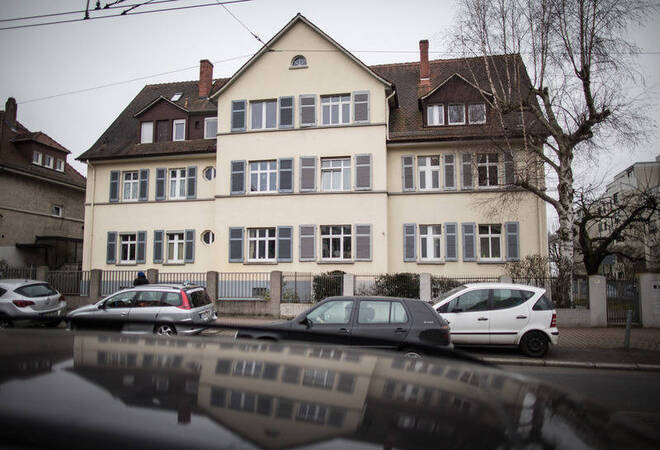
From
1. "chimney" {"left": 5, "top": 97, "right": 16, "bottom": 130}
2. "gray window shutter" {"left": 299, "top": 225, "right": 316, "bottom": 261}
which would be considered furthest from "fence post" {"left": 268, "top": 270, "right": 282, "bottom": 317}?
"chimney" {"left": 5, "top": 97, "right": 16, "bottom": 130}

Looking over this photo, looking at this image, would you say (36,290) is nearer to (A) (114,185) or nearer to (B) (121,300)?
(B) (121,300)

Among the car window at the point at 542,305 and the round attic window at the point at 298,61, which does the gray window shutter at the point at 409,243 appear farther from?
the car window at the point at 542,305

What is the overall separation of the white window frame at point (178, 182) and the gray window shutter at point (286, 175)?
6.08 meters

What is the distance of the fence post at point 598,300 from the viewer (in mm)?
15594

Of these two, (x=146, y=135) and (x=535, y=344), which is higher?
(x=146, y=135)

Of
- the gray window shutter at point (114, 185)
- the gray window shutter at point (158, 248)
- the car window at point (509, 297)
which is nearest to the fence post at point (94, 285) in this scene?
the gray window shutter at point (158, 248)

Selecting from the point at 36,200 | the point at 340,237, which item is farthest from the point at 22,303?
the point at 36,200

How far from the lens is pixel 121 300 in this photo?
1248cm

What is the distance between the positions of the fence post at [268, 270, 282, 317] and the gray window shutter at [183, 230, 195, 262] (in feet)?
26.6

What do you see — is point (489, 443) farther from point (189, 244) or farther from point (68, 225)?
point (68, 225)

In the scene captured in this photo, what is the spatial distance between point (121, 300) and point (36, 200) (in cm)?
2463

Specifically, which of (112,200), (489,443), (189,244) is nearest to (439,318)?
(489,443)

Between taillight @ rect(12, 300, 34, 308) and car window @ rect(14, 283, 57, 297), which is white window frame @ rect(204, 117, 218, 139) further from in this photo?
taillight @ rect(12, 300, 34, 308)

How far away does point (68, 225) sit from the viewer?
3431 centimetres
